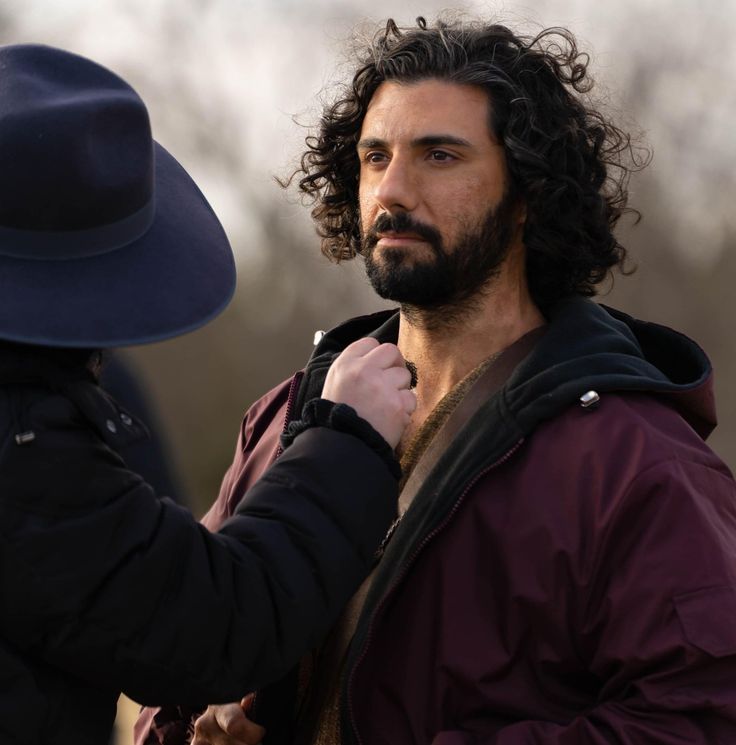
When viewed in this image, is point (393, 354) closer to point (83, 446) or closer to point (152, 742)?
point (83, 446)

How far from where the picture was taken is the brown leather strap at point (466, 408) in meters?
2.75

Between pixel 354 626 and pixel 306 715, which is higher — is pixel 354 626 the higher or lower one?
the higher one

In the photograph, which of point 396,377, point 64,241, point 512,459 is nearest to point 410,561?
point 512,459

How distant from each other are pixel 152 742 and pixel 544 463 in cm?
116

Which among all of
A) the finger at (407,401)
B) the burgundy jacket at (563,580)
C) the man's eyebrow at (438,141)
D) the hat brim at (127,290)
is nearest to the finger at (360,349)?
the finger at (407,401)

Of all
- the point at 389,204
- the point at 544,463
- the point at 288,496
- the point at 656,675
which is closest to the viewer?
the point at 288,496

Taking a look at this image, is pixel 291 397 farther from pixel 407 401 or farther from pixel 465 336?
pixel 407 401

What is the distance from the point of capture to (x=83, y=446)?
191cm

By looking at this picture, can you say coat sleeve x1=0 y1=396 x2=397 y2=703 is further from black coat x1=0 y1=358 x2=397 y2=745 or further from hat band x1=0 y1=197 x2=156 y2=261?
hat band x1=0 y1=197 x2=156 y2=261

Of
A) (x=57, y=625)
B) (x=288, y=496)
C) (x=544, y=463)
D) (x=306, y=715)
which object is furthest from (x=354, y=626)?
(x=57, y=625)

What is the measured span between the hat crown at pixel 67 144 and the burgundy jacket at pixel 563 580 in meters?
0.91

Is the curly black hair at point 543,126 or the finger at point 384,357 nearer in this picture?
the finger at point 384,357

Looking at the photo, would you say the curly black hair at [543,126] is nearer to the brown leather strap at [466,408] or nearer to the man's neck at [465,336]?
the man's neck at [465,336]

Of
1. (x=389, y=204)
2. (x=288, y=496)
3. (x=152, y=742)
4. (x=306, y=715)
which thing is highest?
(x=389, y=204)
